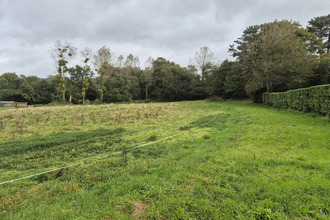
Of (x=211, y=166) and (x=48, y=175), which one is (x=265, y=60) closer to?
(x=211, y=166)

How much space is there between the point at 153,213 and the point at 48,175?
3.06 m

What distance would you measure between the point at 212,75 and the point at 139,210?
35.7 m

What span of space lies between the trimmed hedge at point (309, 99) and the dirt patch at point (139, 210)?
387 inches

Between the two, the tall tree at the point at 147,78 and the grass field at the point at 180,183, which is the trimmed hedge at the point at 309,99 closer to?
the grass field at the point at 180,183

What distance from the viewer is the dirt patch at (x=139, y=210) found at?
2.28 m

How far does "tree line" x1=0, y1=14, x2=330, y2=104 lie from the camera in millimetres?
19344

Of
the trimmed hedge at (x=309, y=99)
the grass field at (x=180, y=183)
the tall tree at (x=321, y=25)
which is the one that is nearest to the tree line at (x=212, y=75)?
the tall tree at (x=321, y=25)

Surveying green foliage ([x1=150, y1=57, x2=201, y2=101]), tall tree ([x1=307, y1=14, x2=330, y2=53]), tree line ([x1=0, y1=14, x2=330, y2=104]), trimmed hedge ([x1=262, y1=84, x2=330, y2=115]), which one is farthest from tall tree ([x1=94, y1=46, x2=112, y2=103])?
tall tree ([x1=307, y1=14, x2=330, y2=53])

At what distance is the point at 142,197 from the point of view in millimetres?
2672

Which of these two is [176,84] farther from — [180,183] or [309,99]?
[180,183]

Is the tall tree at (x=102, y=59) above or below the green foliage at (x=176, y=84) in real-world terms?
above

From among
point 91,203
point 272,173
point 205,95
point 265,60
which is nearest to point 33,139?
point 91,203

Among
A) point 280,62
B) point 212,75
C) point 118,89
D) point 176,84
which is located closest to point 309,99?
point 280,62

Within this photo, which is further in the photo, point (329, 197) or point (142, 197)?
point (142, 197)
